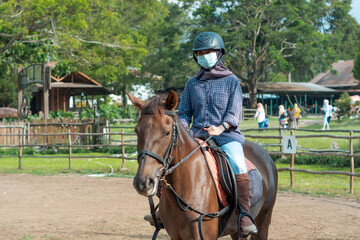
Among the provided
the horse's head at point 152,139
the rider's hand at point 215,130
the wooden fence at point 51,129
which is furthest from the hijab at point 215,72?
the wooden fence at point 51,129

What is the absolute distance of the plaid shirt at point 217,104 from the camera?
3799 mm

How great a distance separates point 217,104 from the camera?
380 cm

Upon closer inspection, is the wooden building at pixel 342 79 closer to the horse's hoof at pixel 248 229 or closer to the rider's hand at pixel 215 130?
the horse's hoof at pixel 248 229

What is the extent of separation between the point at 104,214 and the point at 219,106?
5.02 meters

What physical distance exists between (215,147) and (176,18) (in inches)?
1595

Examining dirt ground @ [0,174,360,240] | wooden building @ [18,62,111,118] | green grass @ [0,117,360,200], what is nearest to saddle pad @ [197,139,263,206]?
dirt ground @ [0,174,360,240]

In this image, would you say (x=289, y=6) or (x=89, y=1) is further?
(x=289, y=6)

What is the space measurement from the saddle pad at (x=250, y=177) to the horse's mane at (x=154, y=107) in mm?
749

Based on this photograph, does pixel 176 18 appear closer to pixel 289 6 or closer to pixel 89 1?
pixel 289 6

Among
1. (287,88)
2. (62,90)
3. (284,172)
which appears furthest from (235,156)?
(287,88)

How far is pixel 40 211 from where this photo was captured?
8.39 metres

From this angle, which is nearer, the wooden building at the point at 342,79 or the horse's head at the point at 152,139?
the horse's head at the point at 152,139

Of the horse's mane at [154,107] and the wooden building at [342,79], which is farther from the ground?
the wooden building at [342,79]

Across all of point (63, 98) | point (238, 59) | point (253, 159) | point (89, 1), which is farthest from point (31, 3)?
point (238, 59)
